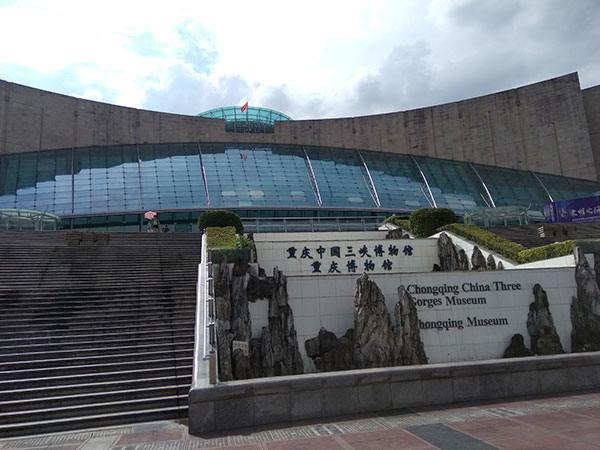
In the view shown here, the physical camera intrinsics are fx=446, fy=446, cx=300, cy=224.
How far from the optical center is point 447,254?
18.3 metres

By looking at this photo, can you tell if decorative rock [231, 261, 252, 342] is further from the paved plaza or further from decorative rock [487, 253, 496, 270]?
decorative rock [487, 253, 496, 270]

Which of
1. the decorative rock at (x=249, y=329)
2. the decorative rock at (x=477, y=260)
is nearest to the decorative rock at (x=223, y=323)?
the decorative rock at (x=249, y=329)

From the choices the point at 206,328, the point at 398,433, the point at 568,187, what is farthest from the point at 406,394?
the point at 568,187

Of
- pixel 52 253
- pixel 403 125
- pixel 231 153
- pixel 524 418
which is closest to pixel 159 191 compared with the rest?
pixel 231 153

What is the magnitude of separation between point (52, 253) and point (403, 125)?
111 feet

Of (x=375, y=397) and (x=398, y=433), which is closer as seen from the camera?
(x=398, y=433)

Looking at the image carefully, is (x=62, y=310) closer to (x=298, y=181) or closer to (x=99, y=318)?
(x=99, y=318)

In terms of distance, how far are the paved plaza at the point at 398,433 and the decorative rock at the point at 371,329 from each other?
3.46 meters

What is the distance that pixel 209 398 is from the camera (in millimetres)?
7391

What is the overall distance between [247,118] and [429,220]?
28.3 m

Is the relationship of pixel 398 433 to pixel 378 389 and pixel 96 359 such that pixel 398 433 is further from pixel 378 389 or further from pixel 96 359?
pixel 96 359

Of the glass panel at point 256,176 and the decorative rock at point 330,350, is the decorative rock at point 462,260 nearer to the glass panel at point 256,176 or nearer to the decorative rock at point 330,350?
the decorative rock at point 330,350

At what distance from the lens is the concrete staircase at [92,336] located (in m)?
8.23

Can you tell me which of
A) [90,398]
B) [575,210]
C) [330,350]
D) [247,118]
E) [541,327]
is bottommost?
[90,398]
